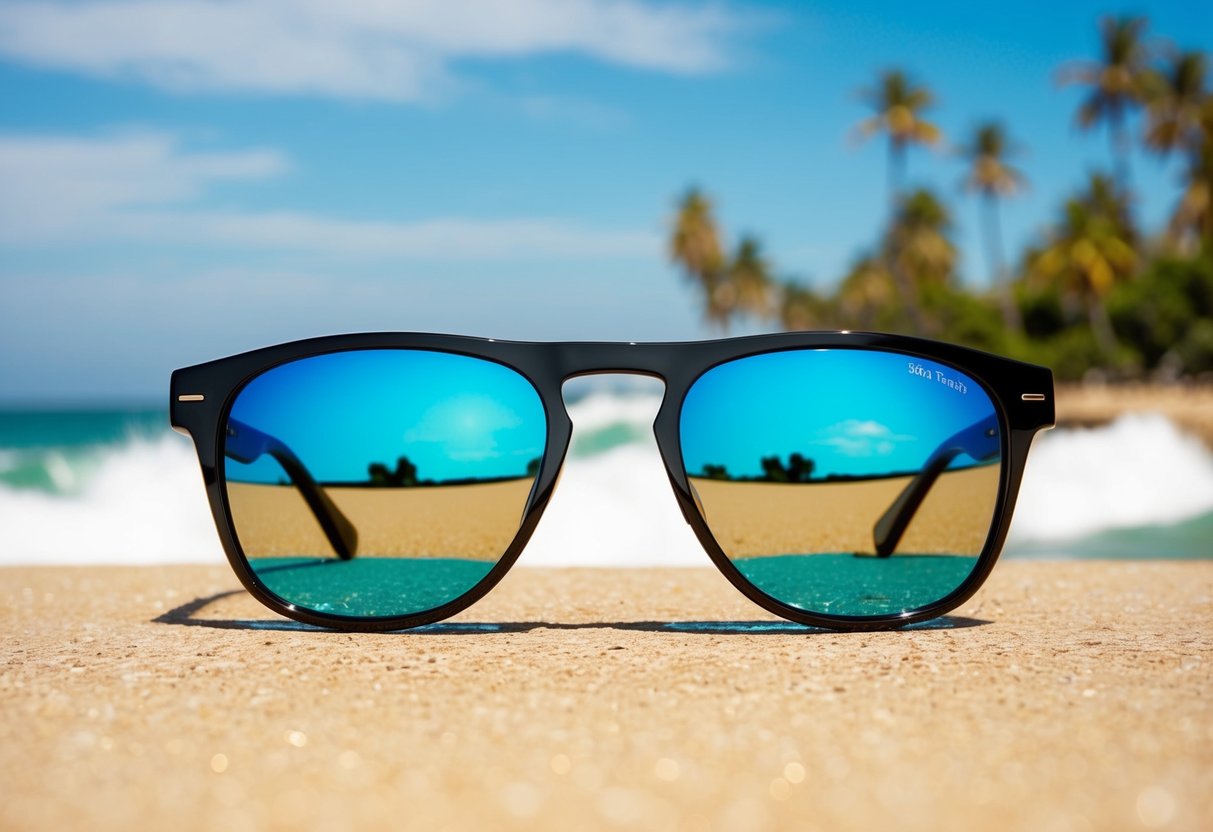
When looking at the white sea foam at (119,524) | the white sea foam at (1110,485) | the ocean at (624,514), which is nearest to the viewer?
the ocean at (624,514)

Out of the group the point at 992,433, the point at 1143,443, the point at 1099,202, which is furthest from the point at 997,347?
the point at 992,433

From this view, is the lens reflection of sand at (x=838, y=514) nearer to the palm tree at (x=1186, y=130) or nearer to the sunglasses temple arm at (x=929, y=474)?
the sunglasses temple arm at (x=929, y=474)

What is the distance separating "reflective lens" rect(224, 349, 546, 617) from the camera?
246 cm

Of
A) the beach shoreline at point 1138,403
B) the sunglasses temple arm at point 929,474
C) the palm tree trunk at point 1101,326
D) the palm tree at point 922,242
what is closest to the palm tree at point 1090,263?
the palm tree trunk at point 1101,326

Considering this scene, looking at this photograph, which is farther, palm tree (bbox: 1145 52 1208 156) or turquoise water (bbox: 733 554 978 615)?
palm tree (bbox: 1145 52 1208 156)

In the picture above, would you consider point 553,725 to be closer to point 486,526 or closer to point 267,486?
point 486,526

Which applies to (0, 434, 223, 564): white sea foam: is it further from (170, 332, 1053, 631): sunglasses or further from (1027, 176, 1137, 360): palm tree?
(1027, 176, 1137, 360): palm tree

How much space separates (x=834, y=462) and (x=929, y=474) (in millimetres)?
248

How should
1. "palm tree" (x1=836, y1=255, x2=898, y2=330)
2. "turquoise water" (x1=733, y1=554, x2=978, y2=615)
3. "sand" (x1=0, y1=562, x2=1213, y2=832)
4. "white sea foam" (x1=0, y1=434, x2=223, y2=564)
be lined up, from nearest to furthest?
"sand" (x1=0, y1=562, x2=1213, y2=832) → "turquoise water" (x1=733, y1=554, x2=978, y2=615) → "white sea foam" (x1=0, y1=434, x2=223, y2=564) → "palm tree" (x1=836, y1=255, x2=898, y2=330)

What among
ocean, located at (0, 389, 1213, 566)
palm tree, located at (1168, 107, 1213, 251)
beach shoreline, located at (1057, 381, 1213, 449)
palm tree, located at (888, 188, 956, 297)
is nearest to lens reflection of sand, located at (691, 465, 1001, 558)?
ocean, located at (0, 389, 1213, 566)

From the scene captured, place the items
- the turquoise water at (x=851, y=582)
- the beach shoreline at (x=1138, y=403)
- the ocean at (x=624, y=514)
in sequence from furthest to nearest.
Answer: the beach shoreline at (x=1138, y=403) < the ocean at (x=624, y=514) < the turquoise water at (x=851, y=582)

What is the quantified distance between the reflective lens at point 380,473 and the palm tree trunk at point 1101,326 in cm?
3766

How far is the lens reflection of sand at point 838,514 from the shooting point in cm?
247

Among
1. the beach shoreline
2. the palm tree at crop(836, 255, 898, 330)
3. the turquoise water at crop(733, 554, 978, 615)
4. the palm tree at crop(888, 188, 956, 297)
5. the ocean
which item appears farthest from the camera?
the palm tree at crop(836, 255, 898, 330)
